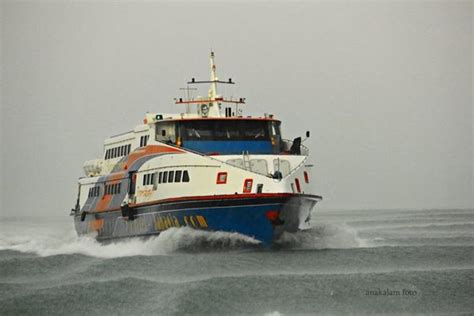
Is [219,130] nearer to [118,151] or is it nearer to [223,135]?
[223,135]

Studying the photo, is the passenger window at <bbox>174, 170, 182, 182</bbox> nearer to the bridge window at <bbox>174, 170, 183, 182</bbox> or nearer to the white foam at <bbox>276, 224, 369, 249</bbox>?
the bridge window at <bbox>174, 170, 183, 182</bbox>

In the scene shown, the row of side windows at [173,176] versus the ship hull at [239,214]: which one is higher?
the row of side windows at [173,176]

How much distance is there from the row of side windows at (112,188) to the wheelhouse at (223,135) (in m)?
4.19

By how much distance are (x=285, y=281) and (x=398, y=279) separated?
341cm

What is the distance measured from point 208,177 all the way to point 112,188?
26.9 ft

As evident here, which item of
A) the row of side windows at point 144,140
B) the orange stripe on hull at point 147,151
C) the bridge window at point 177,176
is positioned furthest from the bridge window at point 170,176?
the row of side windows at point 144,140

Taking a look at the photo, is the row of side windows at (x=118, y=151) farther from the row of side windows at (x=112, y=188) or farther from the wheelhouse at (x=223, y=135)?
the wheelhouse at (x=223, y=135)

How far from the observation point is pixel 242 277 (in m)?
30.4

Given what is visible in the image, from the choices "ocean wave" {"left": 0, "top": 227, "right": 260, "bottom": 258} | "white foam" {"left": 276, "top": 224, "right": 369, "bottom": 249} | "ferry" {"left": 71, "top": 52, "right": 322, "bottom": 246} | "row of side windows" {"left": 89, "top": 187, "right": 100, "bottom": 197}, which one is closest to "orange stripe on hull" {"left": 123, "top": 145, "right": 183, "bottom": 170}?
"ferry" {"left": 71, "top": 52, "right": 322, "bottom": 246}

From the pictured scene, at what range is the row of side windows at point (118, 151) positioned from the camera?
42406mm

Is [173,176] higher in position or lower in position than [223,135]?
lower

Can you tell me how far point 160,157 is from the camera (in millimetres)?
37562

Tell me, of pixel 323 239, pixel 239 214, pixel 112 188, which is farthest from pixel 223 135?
pixel 112 188

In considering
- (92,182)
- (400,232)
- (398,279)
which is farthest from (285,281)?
(400,232)
